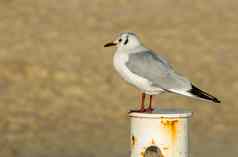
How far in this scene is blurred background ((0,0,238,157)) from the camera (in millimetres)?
13781

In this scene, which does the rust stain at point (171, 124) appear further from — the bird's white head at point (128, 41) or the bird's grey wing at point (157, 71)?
the bird's white head at point (128, 41)

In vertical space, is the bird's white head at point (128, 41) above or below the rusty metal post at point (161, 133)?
above

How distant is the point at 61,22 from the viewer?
877 inches

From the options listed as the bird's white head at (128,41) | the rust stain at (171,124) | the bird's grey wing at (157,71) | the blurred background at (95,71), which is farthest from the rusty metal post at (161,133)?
the blurred background at (95,71)

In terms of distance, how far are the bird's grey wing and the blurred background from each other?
4.49 meters

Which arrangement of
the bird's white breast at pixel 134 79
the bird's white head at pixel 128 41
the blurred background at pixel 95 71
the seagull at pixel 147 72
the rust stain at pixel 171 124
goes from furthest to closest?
the blurred background at pixel 95 71, the bird's white head at pixel 128 41, the bird's white breast at pixel 134 79, the seagull at pixel 147 72, the rust stain at pixel 171 124

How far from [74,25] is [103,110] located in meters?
6.77

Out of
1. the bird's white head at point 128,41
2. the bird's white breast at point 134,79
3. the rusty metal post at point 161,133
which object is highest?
the bird's white head at point 128,41

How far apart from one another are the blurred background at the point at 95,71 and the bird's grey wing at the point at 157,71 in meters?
4.49

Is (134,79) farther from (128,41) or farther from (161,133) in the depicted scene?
(161,133)

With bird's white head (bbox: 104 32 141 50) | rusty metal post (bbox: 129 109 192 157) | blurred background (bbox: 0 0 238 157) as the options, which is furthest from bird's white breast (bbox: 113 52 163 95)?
blurred background (bbox: 0 0 238 157)

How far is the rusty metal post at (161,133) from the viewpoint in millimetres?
7051

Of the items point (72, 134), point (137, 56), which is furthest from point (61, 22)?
point (137, 56)

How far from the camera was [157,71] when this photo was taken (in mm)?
8180
